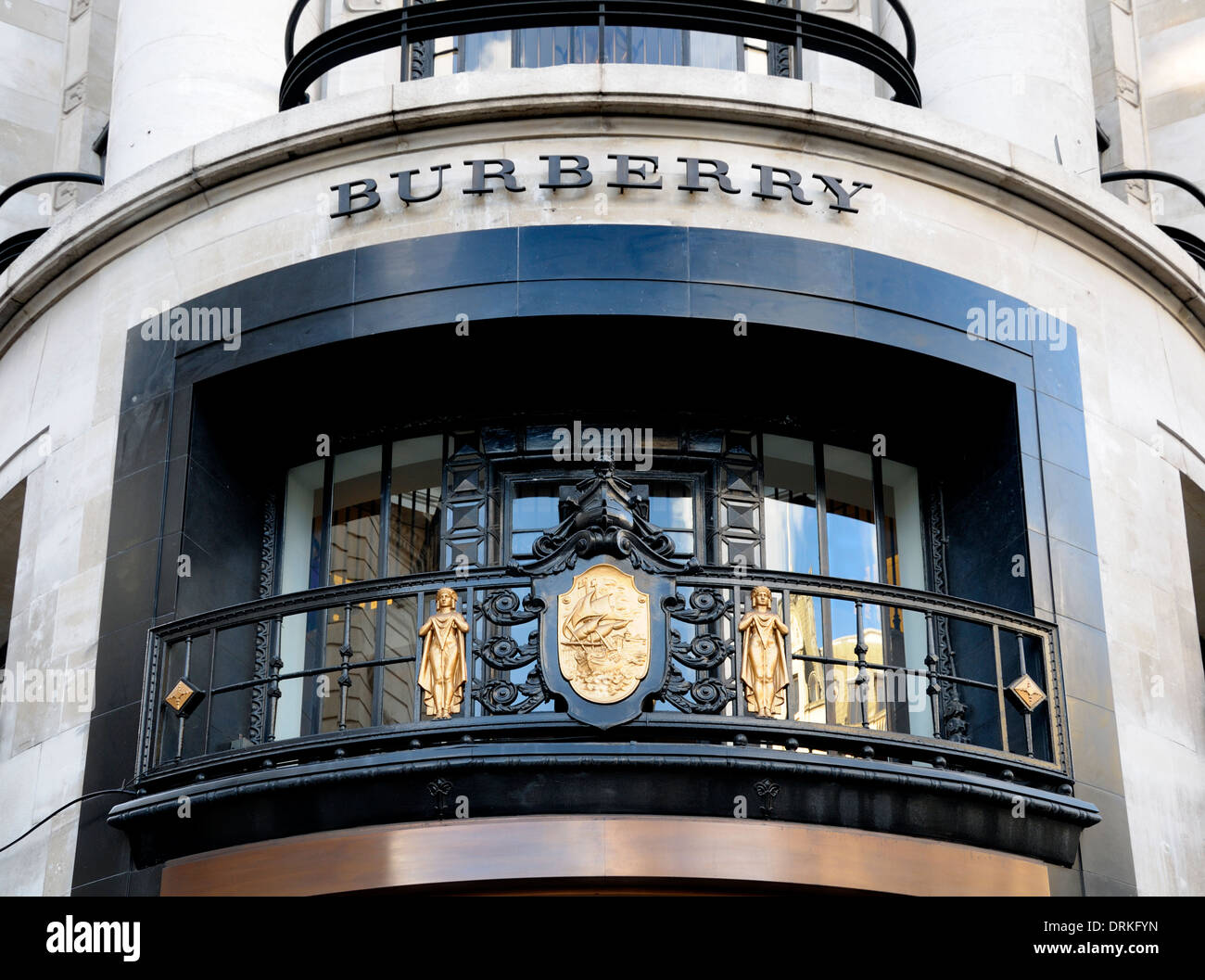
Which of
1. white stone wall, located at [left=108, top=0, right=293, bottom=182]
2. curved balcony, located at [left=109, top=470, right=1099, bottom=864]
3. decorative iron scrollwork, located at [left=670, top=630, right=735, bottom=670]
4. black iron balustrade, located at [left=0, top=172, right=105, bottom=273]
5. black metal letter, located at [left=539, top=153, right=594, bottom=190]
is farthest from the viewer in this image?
black iron balustrade, located at [left=0, top=172, right=105, bottom=273]

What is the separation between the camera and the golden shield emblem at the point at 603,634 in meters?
15.3

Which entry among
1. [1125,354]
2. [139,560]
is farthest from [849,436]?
[139,560]

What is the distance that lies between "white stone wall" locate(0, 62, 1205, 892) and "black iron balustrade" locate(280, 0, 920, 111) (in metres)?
1.00

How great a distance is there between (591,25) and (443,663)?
6354mm

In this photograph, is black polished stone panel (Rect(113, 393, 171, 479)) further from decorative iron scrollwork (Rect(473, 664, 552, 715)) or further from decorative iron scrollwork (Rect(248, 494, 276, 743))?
decorative iron scrollwork (Rect(473, 664, 552, 715))

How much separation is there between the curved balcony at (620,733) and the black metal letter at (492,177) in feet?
9.67

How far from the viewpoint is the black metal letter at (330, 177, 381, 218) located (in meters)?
17.8

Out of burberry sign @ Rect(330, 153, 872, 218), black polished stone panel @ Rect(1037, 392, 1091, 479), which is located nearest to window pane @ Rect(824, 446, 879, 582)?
black polished stone panel @ Rect(1037, 392, 1091, 479)

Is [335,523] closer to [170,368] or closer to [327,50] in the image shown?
[170,368]

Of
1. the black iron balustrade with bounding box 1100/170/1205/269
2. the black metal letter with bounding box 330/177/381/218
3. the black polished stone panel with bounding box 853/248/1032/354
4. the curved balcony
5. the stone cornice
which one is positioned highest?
the black iron balustrade with bounding box 1100/170/1205/269

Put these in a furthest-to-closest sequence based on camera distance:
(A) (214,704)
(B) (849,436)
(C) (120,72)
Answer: (C) (120,72) → (B) (849,436) → (A) (214,704)

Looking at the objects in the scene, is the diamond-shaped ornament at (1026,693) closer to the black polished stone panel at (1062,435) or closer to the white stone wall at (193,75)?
the black polished stone panel at (1062,435)

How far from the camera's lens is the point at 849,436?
60.7 ft

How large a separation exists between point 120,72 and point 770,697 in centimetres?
963
